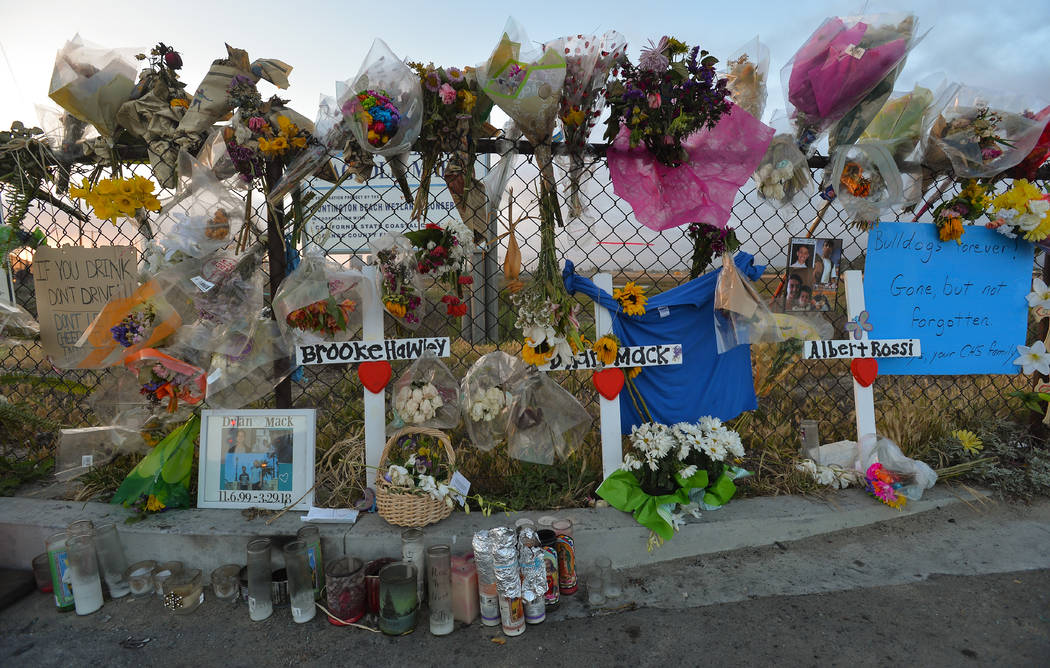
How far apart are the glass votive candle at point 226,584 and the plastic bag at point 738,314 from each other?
2.46 meters

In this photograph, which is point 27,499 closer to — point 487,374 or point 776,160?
point 487,374

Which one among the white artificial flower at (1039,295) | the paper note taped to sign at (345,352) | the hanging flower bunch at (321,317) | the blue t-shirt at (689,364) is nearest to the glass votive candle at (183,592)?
the paper note taped to sign at (345,352)

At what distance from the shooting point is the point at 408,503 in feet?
7.69

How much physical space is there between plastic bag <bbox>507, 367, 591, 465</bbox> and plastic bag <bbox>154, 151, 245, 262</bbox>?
157 centimetres

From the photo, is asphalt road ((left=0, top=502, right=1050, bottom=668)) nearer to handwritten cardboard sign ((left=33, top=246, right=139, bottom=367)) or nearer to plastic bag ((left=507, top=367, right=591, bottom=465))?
plastic bag ((left=507, top=367, right=591, bottom=465))

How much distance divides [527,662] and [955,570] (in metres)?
1.94

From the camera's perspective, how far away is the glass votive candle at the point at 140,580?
2.29m

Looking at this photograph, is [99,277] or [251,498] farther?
[99,277]

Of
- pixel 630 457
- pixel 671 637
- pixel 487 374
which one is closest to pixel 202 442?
pixel 487 374

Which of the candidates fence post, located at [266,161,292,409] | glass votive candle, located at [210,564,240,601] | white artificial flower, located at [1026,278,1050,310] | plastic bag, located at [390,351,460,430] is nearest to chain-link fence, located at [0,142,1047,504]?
fence post, located at [266,161,292,409]

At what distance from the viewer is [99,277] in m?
2.81

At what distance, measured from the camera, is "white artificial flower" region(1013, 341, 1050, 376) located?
10.2 feet

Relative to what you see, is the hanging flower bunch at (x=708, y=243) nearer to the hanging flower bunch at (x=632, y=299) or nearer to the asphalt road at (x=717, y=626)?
the hanging flower bunch at (x=632, y=299)

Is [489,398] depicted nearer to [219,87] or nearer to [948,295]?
[219,87]
